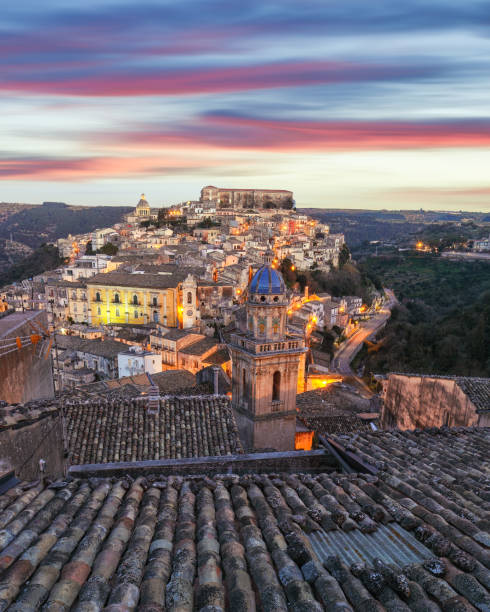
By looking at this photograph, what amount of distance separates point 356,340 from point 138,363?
3043cm

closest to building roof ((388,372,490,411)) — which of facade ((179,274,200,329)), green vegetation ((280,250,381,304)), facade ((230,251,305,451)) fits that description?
facade ((230,251,305,451))

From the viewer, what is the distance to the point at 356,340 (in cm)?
5281

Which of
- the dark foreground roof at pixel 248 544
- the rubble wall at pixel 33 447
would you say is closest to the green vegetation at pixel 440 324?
the dark foreground roof at pixel 248 544

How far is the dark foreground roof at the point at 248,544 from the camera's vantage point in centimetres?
257

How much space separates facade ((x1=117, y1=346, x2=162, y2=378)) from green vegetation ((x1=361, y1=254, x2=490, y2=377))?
18730 millimetres

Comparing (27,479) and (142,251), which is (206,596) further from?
(142,251)

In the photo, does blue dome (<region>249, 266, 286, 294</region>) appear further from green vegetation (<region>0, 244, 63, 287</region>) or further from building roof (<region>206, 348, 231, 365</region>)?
green vegetation (<region>0, 244, 63, 287</region>)

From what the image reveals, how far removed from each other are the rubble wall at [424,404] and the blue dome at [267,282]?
4.88 metres

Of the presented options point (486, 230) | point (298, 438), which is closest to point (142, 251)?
point (298, 438)

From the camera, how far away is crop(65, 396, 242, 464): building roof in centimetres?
934

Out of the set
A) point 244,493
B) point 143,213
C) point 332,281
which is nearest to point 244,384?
point 244,493

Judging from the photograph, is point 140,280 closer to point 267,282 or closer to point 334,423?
point 334,423

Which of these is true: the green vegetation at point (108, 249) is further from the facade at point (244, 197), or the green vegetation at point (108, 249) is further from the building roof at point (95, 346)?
the facade at point (244, 197)

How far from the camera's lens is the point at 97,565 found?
2.82m
